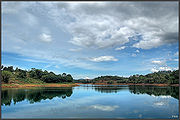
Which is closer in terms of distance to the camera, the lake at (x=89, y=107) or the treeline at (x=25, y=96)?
the lake at (x=89, y=107)

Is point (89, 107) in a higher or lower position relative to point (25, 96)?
higher

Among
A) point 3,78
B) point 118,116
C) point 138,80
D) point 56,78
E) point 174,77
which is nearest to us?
point 118,116

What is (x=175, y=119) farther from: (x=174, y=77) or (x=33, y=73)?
(x=33, y=73)

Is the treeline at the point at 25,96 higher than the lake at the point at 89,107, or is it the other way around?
the lake at the point at 89,107

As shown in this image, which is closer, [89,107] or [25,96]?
[89,107]

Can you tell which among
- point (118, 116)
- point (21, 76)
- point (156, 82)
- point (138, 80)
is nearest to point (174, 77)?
point (156, 82)

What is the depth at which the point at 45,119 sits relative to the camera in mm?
12531

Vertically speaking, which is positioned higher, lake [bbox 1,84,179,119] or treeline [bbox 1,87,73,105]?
lake [bbox 1,84,179,119]

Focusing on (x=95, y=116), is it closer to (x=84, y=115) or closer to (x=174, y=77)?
(x=84, y=115)

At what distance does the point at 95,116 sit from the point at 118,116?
92.4 inches

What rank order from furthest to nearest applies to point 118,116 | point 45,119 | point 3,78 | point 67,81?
point 67,81 → point 3,78 → point 118,116 → point 45,119

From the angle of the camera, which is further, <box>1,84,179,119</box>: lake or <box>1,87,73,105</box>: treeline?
<box>1,87,73,105</box>: treeline

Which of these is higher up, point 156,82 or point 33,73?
point 33,73

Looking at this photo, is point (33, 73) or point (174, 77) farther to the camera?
point (33, 73)
